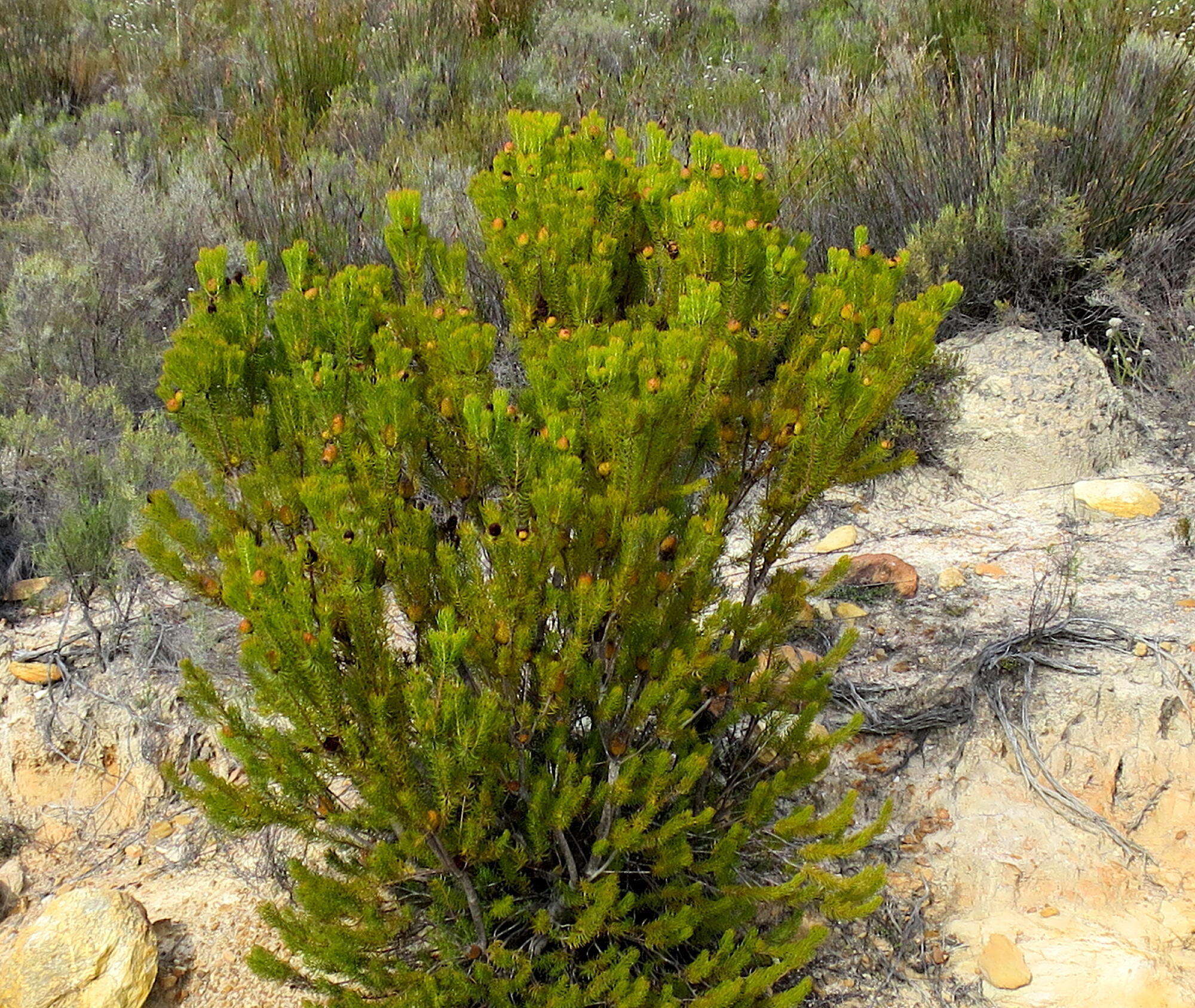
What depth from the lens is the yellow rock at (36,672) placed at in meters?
3.27

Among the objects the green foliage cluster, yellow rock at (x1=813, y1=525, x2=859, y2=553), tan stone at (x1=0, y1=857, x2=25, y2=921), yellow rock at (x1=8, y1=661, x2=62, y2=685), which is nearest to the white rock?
yellow rock at (x1=813, y1=525, x2=859, y2=553)

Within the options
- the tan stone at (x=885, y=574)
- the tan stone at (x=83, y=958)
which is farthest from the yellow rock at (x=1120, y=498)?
the tan stone at (x=83, y=958)

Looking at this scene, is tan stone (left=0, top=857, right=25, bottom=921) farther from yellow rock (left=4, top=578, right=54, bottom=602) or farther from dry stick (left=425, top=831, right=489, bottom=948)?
dry stick (left=425, top=831, right=489, bottom=948)

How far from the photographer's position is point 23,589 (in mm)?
3666

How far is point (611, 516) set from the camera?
1.83 m

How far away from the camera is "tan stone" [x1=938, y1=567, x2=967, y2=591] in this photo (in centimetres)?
369

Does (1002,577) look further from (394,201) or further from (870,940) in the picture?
(394,201)

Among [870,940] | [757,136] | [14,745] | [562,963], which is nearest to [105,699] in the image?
[14,745]

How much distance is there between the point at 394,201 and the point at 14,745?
2117 millimetres

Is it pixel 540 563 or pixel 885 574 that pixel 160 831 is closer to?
pixel 540 563

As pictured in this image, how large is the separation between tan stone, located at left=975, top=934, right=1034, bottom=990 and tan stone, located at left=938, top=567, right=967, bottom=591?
132 centimetres

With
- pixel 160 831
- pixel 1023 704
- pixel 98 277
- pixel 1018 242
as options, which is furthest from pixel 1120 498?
pixel 98 277

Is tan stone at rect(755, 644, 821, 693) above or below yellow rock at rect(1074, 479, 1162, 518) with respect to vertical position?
above

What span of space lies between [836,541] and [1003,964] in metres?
1.81
